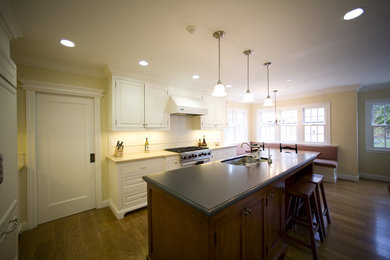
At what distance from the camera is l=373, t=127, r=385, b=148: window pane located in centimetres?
411

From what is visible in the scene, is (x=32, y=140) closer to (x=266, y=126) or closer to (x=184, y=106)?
(x=184, y=106)

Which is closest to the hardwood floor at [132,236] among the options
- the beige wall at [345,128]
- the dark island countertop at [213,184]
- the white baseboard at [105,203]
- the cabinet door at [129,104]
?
the white baseboard at [105,203]

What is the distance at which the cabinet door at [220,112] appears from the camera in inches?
175

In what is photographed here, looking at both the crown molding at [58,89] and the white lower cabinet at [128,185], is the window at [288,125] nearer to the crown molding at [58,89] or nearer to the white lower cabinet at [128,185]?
the white lower cabinet at [128,185]

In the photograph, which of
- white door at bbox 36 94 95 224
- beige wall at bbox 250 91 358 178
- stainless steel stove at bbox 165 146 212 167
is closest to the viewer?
white door at bbox 36 94 95 224

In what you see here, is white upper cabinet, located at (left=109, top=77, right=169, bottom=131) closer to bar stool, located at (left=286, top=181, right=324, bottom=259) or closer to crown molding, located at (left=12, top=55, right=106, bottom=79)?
crown molding, located at (left=12, top=55, right=106, bottom=79)

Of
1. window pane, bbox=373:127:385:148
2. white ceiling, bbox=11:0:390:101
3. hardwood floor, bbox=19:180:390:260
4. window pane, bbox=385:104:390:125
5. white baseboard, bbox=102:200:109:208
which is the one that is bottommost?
hardwood floor, bbox=19:180:390:260

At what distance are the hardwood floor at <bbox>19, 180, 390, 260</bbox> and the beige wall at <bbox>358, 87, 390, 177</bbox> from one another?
72.0 inches

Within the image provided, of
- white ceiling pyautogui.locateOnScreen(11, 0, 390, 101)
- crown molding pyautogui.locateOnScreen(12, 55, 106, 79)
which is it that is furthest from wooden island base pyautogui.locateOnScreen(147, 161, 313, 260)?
crown molding pyautogui.locateOnScreen(12, 55, 106, 79)

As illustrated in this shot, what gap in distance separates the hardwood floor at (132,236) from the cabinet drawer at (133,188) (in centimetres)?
39

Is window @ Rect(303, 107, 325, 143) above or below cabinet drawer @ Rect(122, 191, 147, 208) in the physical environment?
above

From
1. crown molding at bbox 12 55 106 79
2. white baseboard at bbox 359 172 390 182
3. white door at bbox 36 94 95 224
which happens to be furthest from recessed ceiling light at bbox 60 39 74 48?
white baseboard at bbox 359 172 390 182

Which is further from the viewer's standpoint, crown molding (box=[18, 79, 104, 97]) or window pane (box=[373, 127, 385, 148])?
window pane (box=[373, 127, 385, 148])

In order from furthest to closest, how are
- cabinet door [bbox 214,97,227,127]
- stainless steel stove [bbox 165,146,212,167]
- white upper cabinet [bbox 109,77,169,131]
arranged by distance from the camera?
1. cabinet door [bbox 214,97,227,127]
2. stainless steel stove [bbox 165,146,212,167]
3. white upper cabinet [bbox 109,77,169,131]
